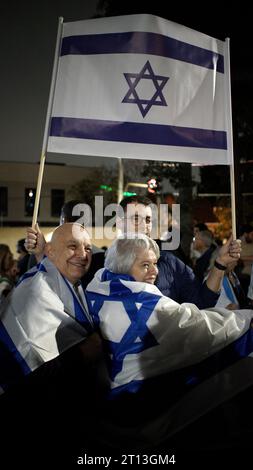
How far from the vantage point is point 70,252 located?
300cm

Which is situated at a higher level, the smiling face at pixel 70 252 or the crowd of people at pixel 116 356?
the smiling face at pixel 70 252

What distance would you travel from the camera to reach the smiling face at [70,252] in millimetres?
2971

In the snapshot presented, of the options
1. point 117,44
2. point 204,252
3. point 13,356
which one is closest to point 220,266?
point 13,356

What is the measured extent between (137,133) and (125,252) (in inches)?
50.4

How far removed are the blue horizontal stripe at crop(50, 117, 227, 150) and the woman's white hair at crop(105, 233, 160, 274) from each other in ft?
3.61

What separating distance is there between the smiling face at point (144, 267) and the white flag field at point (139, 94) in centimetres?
113

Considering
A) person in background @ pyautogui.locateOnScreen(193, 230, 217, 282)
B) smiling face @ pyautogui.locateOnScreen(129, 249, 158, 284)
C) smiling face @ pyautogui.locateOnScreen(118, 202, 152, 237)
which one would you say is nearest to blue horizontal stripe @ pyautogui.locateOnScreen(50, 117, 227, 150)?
smiling face @ pyautogui.locateOnScreen(118, 202, 152, 237)

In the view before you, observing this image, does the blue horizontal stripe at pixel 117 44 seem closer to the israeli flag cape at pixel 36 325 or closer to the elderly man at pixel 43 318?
the elderly man at pixel 43 318

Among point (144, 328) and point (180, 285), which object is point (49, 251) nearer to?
point (144, 328)

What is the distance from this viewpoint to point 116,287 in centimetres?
264

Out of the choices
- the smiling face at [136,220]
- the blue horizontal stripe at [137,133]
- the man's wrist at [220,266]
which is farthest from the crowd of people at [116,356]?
the blue horizontal stripe at [137,133]
